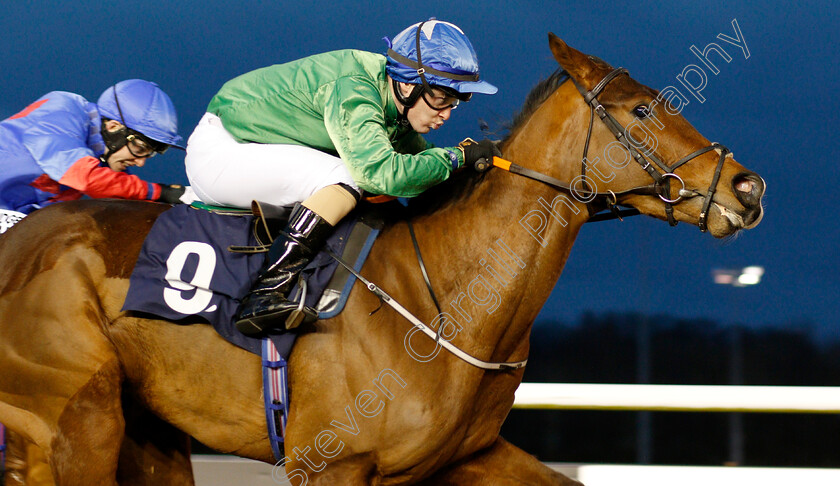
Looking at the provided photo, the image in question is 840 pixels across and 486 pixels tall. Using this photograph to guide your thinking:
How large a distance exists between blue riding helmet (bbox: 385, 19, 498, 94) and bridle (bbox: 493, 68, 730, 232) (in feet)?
1.01

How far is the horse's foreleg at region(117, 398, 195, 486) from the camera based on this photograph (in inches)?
116

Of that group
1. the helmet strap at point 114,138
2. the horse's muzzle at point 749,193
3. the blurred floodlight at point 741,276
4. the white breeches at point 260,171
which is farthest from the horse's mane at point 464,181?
the blurred floodlight at point 741,276

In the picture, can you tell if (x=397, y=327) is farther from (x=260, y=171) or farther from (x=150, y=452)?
(x=150, y=452)

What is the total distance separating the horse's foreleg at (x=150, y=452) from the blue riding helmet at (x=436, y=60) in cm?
165

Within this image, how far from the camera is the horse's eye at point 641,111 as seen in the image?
8.01ft

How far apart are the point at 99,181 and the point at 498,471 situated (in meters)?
1.99

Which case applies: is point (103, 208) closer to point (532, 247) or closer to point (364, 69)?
point (364, 69)

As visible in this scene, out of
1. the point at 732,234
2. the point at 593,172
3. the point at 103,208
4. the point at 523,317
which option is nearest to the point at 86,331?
the point at 103,208

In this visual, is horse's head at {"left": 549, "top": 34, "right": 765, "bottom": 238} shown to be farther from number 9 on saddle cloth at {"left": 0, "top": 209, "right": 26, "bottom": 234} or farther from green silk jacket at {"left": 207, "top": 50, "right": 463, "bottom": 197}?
number 9 on saddle cloth at {"left": 0, "top": 209, "right": 26, "bottom": 234}

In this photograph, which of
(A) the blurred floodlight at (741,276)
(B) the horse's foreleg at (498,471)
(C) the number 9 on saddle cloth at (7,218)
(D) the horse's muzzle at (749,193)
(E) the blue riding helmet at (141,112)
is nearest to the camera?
(D) the horse's muzzle at (749,193)

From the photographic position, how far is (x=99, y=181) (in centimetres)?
313

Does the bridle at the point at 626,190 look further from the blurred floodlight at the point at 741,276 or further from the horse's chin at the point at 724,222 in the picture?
the blurred floodlight at the point at 741,276

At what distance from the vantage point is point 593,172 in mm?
2482

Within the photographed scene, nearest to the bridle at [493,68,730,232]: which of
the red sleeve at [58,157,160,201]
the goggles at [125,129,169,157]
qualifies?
the red sleeve at [58,157,160,201]
